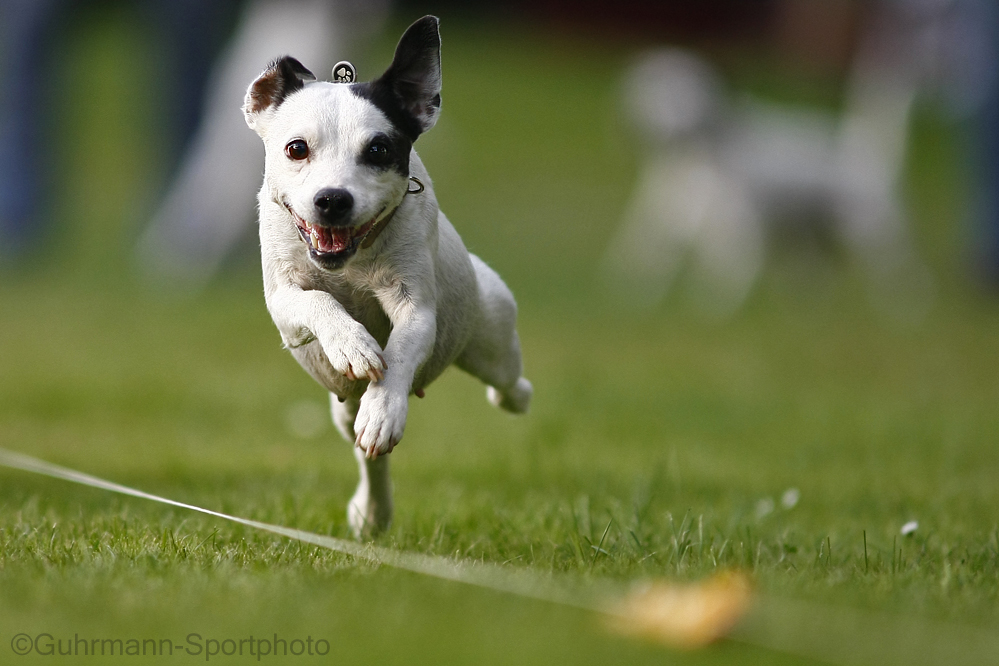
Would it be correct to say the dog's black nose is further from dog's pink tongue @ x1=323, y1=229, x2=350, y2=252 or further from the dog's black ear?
the dog's black ear

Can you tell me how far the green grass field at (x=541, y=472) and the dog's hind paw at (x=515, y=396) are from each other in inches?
15.9

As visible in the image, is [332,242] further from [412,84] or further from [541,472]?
[541,472]

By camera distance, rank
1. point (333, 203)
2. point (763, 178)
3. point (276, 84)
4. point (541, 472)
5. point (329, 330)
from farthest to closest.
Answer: point (763, 178), point (541, 472), point (276, 84), point (329, 330), point (333, 203)

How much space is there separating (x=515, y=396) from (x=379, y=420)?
3.43 ft

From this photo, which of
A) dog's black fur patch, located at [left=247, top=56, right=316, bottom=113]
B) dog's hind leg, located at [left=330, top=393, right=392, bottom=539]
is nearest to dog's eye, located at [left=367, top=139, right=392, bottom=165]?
dog's black fur patch, located at [left=247, top=56, right=316, bottom=113]

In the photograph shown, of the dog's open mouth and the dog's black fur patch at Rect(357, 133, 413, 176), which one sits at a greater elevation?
the dog's black fur patch at Rect(357, 133, 413, 176)

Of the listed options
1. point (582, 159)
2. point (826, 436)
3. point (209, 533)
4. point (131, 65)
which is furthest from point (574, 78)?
point (209, 533)

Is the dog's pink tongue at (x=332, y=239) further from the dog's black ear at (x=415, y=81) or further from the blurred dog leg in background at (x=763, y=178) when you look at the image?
the blurred dog leg in background at (x=763, y=178)

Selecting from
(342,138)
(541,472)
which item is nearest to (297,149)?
(342,138)

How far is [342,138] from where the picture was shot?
3.07m

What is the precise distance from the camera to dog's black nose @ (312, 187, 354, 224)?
2951 mm

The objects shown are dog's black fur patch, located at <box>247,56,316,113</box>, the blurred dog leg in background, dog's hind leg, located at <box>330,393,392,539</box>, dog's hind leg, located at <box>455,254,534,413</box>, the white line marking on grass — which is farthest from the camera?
the blurred dog leg in background

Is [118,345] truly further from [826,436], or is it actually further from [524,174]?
[524,174]

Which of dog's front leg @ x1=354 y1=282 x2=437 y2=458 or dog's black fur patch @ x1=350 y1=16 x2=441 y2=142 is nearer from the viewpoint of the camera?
dog's front leg @ x1=354 y1=282 x2=437 y2=458
